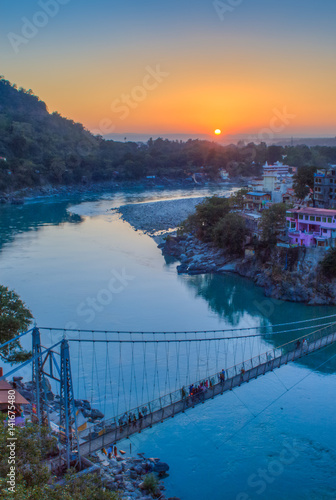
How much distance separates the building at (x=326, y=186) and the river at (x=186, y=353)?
406cm

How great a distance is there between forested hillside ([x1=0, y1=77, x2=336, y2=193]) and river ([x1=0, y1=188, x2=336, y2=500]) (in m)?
11.4

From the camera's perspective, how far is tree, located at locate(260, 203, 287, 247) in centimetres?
1075

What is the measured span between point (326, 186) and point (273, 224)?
3.54m

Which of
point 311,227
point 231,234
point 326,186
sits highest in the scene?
point 326,186

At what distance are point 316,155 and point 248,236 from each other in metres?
20.3

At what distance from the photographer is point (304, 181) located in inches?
544

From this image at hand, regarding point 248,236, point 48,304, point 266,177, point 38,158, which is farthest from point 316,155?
point 48,304

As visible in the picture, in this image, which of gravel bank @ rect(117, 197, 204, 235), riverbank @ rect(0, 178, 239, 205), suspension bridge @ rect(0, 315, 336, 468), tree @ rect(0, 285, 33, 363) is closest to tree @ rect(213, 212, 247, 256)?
suspension bridge @ rect(0, 315, 336, 468)

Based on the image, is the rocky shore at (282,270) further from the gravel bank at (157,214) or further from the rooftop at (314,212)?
the gravel bank at (157,214)

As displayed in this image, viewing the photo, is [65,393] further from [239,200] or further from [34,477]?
[239,200]

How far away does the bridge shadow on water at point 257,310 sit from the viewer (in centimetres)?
763

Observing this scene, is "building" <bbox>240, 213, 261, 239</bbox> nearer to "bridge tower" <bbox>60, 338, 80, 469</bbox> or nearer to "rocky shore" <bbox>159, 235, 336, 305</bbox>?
"rocky shore" <bbox>159, 235, 336, 305</bbox>

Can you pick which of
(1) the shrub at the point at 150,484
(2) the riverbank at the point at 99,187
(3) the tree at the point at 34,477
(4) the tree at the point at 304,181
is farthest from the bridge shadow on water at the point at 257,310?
(2) the riverbank at the point at 99,187

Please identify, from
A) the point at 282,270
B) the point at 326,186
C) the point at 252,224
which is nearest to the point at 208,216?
the point at 252,224
